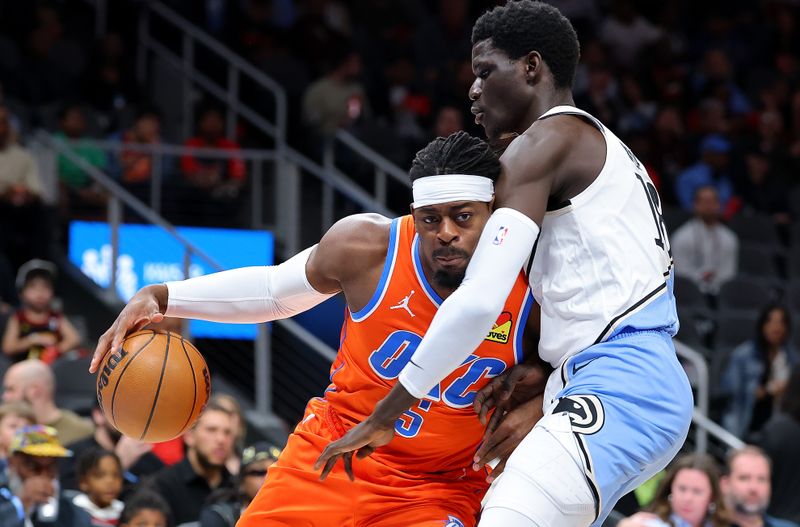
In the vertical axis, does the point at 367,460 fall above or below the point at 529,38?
below

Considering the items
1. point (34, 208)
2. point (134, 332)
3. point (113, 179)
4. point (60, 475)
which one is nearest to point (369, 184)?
point (113, 179)

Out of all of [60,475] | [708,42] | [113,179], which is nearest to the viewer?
[60,475]

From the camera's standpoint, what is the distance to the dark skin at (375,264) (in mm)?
3834

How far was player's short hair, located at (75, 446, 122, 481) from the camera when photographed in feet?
21.7

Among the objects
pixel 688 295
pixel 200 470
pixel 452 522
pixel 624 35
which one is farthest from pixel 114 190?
pixel 624 35

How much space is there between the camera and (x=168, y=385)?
4.29 meters

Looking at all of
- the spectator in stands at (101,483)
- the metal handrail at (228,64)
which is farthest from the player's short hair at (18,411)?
the metal handrail at (228,64)

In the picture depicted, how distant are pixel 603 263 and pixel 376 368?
0.90m

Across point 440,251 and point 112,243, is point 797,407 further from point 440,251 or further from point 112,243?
point 440,251

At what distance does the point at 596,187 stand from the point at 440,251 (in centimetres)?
48

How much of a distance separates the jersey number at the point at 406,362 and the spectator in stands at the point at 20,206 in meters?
5.92

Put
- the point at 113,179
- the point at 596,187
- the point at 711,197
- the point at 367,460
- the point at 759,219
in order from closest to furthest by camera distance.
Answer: the point at 596,187 → the point at 367,460 → the point at 113,179 → the point at 711,197 → the point at 759,219

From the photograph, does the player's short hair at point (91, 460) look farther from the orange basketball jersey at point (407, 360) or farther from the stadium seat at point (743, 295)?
the stadium seat at point (743, 295)

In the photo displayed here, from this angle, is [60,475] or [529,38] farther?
[60,475]
